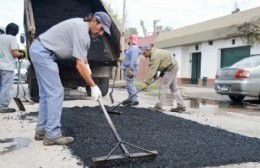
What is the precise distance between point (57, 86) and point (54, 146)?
711mm

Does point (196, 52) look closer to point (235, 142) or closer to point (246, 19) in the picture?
point (246, 19)

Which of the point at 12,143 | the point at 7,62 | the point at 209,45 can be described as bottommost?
the point at 12,143

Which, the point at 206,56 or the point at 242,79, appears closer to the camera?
the point at 242,79

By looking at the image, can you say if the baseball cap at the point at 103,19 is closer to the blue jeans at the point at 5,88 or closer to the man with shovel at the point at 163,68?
the man with shovel at the point at 163,68

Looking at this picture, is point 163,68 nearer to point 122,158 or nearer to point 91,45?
point 91,45

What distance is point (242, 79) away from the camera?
33.9 feet

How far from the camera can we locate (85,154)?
12.7ft

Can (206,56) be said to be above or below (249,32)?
below

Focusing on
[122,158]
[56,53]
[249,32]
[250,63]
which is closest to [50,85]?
[56,53]

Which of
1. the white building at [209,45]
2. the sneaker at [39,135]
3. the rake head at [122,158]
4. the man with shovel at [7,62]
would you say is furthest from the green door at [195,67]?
the rake head at [122,158]

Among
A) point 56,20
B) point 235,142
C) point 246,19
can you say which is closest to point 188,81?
point 246,19

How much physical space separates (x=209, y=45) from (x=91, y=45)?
45.1 feet

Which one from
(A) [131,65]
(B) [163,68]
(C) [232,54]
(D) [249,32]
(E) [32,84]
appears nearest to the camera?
(B) [163,68]

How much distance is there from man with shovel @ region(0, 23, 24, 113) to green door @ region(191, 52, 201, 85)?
702 inches
